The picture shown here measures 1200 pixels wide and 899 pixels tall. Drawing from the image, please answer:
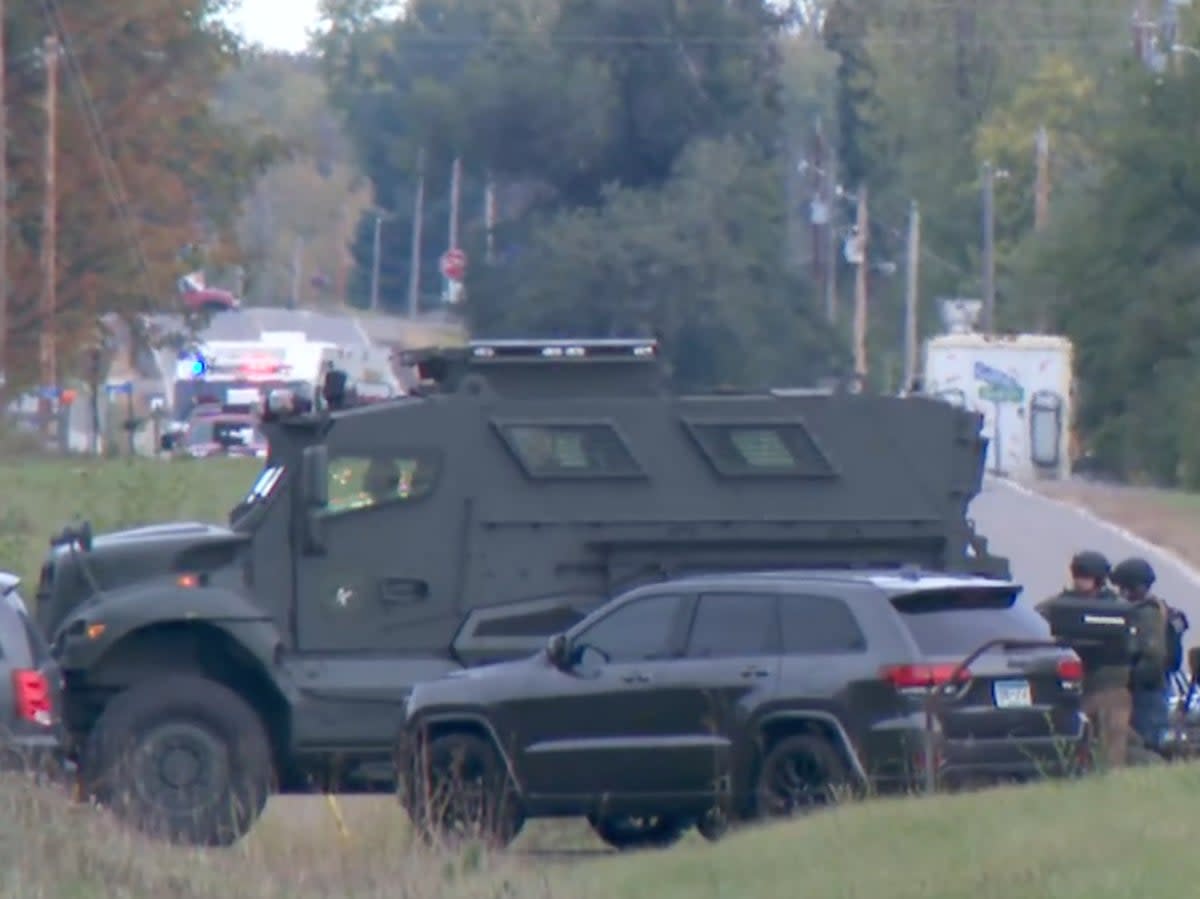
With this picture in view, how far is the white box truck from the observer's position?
5303 cm

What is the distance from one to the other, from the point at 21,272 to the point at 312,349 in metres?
6.27

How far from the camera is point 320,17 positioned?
124m

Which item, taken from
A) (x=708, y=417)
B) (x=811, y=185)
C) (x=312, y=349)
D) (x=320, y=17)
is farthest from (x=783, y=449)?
(x=320, y=17)

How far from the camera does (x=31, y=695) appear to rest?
13.1m

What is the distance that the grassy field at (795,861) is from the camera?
32.1 ft

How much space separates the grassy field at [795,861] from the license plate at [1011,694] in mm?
1047

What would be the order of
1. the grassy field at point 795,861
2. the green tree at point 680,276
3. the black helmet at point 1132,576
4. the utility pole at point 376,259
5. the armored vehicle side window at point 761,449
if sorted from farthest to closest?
1. the utility pole at point 376,259
2. the green tree at point 680,276
3. the armored vehicle side window at point 761,449
4. the black helmet at point 1132,576
5. the grassy field at point 795,861

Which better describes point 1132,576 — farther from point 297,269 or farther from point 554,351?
point 297,269

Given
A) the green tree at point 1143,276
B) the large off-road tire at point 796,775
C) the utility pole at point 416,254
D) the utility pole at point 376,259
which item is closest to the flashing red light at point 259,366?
the green tree at point 1143,276

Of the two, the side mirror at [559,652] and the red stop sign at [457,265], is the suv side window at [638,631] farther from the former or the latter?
the red stop sign at [457,265]

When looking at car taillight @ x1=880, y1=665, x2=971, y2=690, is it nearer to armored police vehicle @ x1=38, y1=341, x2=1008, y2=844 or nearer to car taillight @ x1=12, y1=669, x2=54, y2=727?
armored police vehicle @ x1=38, y1=341, x2=1008, y2=844

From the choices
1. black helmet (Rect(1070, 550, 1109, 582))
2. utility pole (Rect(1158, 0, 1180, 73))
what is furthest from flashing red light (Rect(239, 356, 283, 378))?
black helmet (Rect(1070, 550, 1109, 582))

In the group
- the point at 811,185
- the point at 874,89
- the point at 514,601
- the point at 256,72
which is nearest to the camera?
the point at 514,601

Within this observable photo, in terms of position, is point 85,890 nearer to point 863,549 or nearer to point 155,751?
point 155,751
